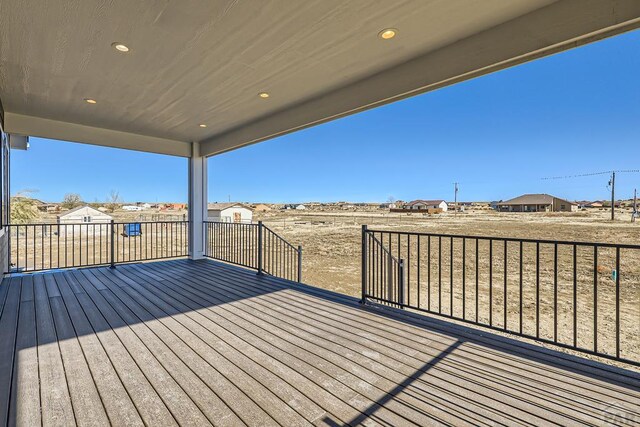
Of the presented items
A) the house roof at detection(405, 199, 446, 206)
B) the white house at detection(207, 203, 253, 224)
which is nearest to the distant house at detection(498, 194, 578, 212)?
the house roof at detection(405, 199, 446, 206)

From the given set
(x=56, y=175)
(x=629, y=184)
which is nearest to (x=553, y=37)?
(x=629, y=184)

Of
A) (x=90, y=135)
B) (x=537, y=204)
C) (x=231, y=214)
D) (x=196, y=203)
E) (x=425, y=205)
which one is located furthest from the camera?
(x=425, y=205)

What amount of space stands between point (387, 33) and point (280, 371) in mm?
2618

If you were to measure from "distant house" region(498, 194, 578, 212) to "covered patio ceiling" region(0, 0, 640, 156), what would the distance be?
24.6 meters

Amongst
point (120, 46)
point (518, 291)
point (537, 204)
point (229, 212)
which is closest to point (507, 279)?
point (518, 291)

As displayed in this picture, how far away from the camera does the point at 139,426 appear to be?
52.7 inches

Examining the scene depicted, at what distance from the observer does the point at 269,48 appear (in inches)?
96.8

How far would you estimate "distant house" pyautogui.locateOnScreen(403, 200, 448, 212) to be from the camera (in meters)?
37.5

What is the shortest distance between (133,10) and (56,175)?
2692 cm

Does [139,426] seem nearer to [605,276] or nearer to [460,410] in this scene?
[460,410]

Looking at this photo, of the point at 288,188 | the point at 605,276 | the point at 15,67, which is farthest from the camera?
the point at 288,188

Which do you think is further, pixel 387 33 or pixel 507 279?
pixel 507 279

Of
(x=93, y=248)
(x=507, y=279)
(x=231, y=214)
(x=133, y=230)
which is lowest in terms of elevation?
(x=507, y=279)

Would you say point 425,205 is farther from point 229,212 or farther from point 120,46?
point 120,46
